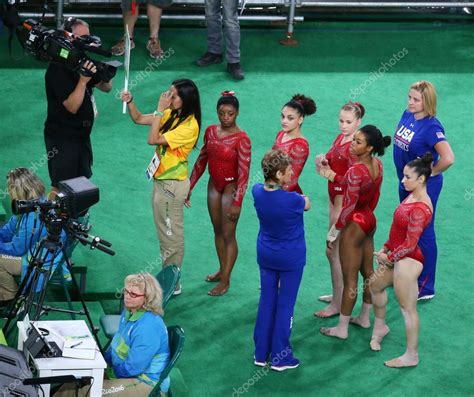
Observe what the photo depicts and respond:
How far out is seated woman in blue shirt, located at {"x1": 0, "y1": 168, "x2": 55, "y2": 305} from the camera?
7863 millimetres

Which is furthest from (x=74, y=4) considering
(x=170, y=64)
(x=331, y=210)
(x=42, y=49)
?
(x=331, y=210)

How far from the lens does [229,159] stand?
8.31m

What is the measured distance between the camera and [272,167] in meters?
7.16

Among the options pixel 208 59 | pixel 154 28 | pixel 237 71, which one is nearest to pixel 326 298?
pixel 237 71

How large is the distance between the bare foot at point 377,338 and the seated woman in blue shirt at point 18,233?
97.0 inches

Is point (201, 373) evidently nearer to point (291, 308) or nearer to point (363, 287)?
point (291, 308)

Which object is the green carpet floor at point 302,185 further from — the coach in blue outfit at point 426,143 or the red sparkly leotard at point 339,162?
the red sparkly leotard at point 339,162

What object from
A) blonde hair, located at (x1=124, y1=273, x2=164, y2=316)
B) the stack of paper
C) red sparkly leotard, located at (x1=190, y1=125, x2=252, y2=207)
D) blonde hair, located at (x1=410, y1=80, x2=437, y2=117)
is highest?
blonde hair, located at (x1=410, y1=80, x2=437, y2=117)

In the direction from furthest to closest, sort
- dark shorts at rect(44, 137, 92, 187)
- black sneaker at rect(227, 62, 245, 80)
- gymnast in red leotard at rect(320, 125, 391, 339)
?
black sneaker at rect(227, 62, 245, 80)
dark shorts at rect(44, 137, 92, 187)
gymnast in red leotard at rect(320, 125, 391, 339)

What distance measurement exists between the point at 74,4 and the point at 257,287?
17.9ft

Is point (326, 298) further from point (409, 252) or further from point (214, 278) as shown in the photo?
point (409, 252)

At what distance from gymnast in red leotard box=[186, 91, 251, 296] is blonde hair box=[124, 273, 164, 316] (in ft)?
5.53

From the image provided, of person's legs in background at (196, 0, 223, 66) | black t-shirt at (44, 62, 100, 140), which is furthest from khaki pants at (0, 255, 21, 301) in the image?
person's legs in background at (196, 0, 223, 66)

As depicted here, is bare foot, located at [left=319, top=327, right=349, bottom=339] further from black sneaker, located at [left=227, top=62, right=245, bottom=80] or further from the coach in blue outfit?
black sneaker, located at [left=227, top=62, right=245, bottom=80]
